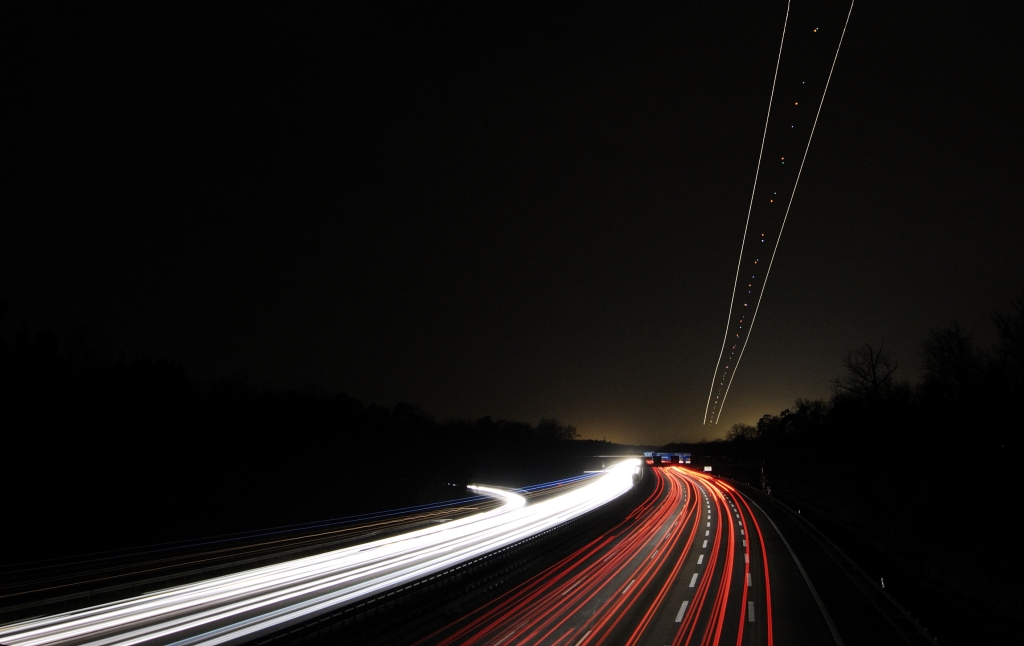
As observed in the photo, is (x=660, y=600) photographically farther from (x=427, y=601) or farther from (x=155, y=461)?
(x=155, y=461)

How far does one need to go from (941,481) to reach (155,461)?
55.9 metres

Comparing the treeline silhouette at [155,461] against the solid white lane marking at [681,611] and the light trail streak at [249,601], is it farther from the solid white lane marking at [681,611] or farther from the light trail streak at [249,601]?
the solid white lane marking at [681,611]

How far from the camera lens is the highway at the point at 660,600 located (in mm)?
17297

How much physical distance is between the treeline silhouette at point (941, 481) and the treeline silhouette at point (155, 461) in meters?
44.5

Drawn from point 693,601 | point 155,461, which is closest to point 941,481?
point 693,601

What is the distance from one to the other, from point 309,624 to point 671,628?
Answer: 8.63 metres

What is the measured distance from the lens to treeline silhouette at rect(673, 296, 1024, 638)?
101ft

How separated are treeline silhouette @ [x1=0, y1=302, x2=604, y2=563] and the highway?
103 ft

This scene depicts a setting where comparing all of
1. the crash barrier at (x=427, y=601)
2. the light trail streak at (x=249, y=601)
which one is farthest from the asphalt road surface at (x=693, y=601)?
the light trail streak at (x=249, y=601)

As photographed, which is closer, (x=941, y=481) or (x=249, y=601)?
(x=249, y=601)

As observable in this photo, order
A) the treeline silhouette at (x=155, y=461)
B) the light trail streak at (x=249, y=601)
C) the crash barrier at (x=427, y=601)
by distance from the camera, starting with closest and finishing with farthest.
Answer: the crash barrier at (x=427, y=601)
the light trail streak at (x=249, y=601)
the treeline silhouette at (x=155, y=461)

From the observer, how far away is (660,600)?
21.4 m

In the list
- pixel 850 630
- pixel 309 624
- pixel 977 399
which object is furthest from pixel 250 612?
pixel 977 399

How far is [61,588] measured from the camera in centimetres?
2820
